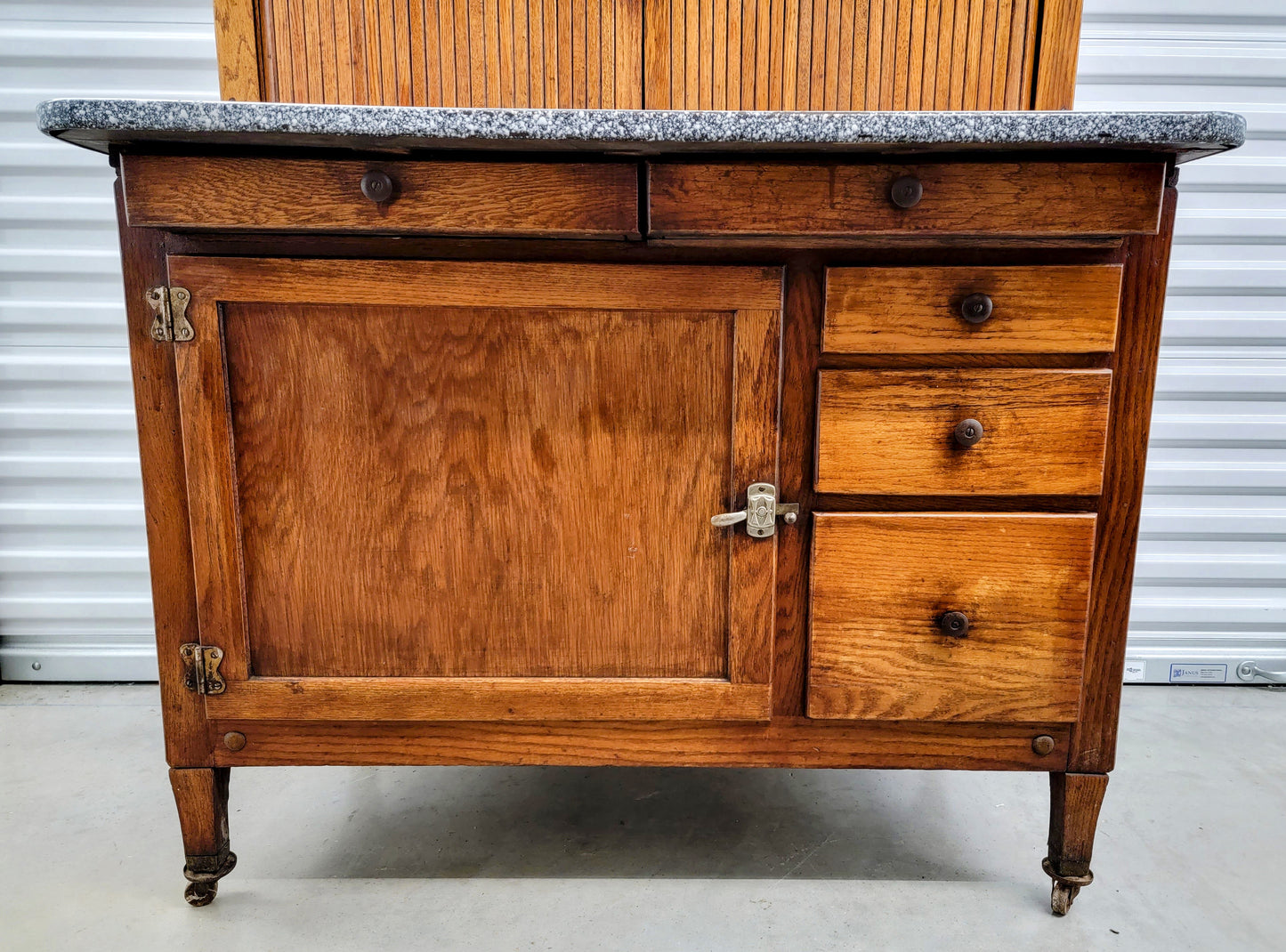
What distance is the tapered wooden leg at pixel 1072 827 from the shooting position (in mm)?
1036

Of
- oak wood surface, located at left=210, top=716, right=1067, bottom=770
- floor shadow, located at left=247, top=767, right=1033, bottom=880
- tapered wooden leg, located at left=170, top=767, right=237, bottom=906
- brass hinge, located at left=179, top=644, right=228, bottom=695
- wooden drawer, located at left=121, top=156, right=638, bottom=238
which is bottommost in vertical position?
floor shadow, located at left=247, top=767, right=1033, bottom=880

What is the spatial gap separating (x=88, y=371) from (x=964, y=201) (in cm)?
173

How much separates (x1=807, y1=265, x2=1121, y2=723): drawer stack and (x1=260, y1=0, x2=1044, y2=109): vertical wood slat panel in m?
0.48

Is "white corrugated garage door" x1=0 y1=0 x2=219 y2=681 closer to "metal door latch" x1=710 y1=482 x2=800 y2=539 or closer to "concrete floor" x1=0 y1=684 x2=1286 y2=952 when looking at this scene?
"concrete floor" x1=0 y1=684 x2=1286 y2=952

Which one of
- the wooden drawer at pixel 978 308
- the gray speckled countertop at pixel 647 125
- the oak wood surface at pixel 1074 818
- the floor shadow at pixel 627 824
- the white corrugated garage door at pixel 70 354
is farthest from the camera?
the white corrugated garage door at pixel 70 354

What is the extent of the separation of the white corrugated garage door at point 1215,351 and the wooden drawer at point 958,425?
100 centimetres

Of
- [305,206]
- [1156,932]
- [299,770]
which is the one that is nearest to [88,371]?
[299,770]

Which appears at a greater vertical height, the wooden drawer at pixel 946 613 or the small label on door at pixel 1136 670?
the wooden drawer at pixel 946 613

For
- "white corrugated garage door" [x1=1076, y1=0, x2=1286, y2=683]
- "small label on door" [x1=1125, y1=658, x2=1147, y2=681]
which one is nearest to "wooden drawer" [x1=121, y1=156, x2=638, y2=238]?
"white corrugated garage door" [x1=1076, y1=0, x2=1286, y2=683]

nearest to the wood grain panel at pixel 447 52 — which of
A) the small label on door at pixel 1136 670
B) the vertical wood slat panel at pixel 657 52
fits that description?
the vertical wood slat panel at pixel 657 52

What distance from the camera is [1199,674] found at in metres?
1.81

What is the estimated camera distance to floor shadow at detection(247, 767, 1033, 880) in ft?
3.89

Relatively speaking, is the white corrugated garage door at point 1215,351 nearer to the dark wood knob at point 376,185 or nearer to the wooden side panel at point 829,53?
the wooden side panel at point 829,53

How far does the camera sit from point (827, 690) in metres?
1.01
